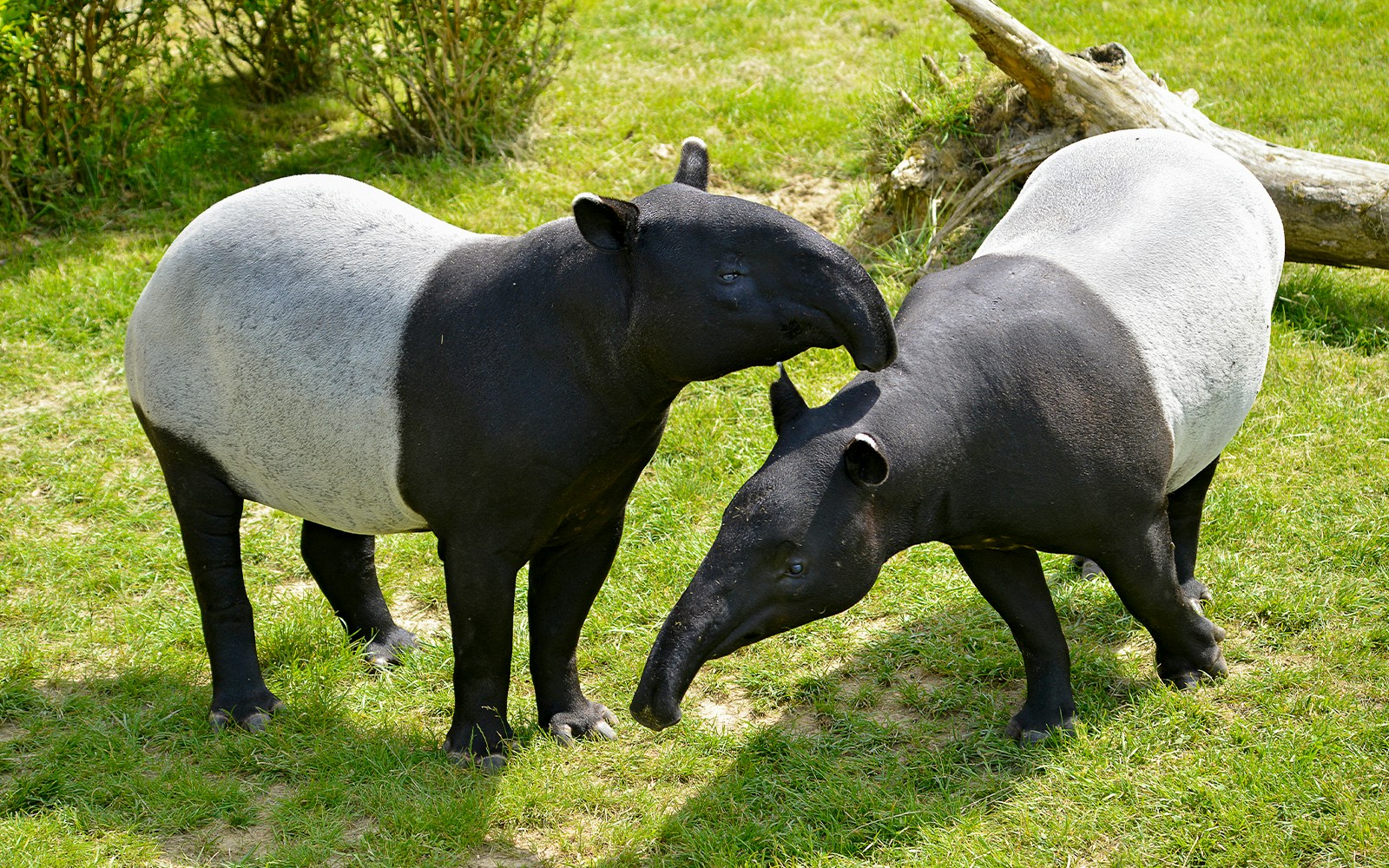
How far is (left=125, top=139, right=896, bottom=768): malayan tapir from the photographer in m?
3.94

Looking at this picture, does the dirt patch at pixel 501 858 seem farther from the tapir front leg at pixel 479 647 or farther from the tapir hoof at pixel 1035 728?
the tapir hoof at pixel 1035 728

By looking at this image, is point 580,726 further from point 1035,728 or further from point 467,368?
point 1035,728

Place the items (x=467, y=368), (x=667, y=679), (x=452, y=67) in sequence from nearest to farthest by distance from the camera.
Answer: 1. (x=667, y=679)
2. (x=467, y=368)
3. (x=452, y=67)

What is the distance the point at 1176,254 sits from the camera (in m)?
4.73

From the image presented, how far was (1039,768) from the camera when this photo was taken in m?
4.61

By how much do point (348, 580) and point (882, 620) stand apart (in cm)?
240

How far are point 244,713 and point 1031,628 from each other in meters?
3.13

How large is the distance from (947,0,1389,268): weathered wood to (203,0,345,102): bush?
223 inches

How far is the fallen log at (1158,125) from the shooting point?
7527mm

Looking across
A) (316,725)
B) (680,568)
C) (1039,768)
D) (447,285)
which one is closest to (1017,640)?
(1039,768)

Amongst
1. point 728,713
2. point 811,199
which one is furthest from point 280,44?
point 728,713

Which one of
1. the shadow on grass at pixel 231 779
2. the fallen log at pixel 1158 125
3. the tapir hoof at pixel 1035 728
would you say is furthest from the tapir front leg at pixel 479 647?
Result: the fallen log at pixel 1158 125

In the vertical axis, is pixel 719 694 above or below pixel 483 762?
below

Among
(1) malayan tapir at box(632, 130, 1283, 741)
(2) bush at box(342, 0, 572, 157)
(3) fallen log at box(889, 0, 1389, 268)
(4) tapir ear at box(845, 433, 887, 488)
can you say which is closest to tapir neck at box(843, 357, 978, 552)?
(1) malayan tapir at box(632, 130, 1283, 741)
